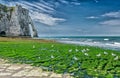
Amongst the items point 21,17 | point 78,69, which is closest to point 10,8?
point 21,17

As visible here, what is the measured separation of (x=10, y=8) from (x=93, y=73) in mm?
77712

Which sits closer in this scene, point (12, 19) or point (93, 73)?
point (93, 73)

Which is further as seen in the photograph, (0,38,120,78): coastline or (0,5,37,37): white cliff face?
(0,5,37,37): white cliff face

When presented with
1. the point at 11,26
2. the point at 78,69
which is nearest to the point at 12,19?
the point at 11,26

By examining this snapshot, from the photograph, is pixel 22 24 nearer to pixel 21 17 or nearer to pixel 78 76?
pixel 21 17

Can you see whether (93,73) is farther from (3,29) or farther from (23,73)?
(3,29)

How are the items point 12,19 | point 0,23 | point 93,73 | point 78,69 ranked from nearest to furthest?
1. point 93,73
2. point 78,69
3. point 0,23
4. point 12,19

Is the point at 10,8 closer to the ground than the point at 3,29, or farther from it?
farther from it

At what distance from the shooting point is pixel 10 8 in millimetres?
85000

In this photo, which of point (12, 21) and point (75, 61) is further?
point (12, 21)

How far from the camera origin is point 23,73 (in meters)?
10.3

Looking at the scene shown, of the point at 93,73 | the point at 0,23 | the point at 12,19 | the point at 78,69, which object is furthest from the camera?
the point at 12,19

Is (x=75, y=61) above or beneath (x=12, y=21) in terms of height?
beneath

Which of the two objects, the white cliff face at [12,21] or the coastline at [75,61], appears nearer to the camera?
the coastline at [75,61]
